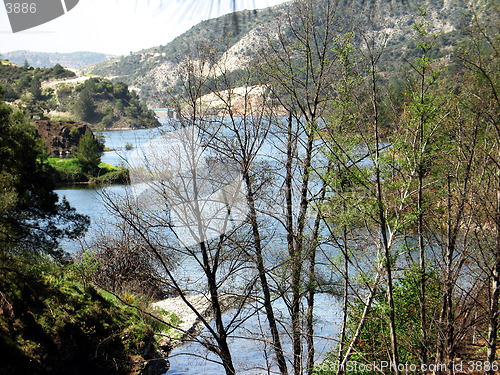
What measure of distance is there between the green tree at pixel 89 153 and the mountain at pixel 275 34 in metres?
21.7

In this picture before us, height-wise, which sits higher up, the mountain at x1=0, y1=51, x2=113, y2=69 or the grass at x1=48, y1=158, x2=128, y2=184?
the mountain at x1=0, y1=51, x2=113, y2=69

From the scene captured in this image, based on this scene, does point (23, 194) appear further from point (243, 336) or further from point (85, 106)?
point (85, 106)

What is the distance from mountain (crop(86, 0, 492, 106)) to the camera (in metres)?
1.91

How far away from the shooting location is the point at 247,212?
10695mm

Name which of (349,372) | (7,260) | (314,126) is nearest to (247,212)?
(314,126)

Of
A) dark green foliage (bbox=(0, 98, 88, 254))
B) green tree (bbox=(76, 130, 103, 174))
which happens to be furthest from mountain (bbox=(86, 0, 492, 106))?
green tree (bbox=(76, 130, 103, 174))

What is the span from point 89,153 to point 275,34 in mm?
29007

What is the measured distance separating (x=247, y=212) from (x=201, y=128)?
7.27 feet

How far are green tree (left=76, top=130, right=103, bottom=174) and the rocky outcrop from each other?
15.2 feet

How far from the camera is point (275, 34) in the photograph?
10.4m

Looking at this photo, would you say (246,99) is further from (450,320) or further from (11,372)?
(11,372)

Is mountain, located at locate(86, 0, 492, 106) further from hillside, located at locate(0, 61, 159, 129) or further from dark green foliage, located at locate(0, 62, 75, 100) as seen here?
dark green foliage, located at locate(0, 62, 75, 100)

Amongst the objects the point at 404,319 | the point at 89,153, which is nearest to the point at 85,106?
the point at 89,153

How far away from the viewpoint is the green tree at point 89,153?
36062 mm
